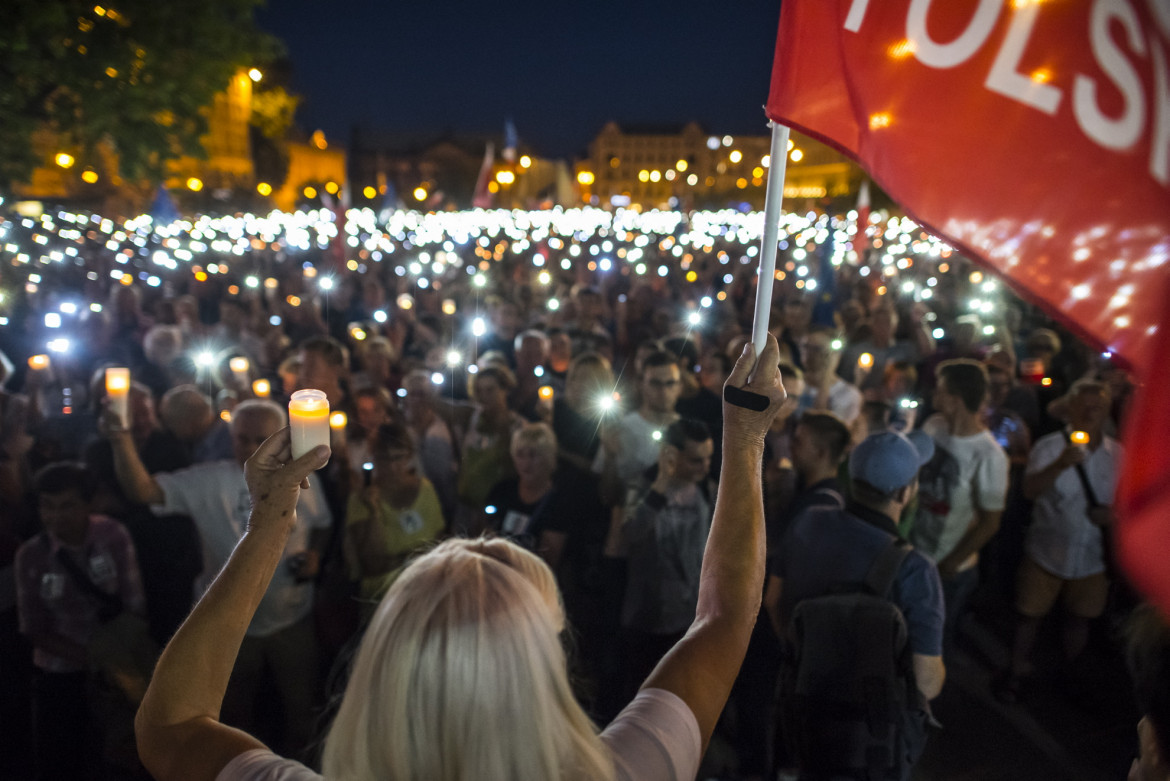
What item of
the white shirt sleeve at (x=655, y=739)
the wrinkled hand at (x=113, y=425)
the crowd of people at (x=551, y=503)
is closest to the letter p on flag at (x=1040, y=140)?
the white shirt sleeve at (x=655, y=739)

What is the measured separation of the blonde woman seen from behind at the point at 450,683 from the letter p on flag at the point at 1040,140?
794 mm

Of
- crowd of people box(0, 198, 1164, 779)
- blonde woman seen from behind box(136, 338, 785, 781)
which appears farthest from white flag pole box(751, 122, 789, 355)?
crowd of people box(0, 198, 1164, 779)

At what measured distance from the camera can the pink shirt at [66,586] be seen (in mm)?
3191

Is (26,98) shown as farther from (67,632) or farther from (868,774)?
(868,774)

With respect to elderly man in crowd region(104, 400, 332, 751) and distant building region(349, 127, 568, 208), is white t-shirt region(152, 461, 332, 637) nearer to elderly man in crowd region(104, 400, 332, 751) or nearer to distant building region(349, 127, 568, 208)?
elderly man in crowd region(104, 400, 332, 751)

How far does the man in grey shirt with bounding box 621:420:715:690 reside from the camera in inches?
139

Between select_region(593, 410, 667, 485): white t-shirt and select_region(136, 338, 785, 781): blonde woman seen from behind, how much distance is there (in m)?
2.97

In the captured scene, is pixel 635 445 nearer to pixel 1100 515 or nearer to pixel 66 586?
pixel 1100 515

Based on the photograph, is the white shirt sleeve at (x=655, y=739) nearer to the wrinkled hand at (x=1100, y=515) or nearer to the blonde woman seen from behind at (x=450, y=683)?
the blonde woman seen from behind at (x=450, y=683)

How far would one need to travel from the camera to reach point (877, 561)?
269cm

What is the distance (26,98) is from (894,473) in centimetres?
1577

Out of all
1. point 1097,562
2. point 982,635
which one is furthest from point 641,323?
point 1097,562

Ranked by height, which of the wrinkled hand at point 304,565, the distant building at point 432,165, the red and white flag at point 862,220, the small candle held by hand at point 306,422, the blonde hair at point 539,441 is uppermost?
the distant building at point 432,165

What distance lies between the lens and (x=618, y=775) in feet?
4.08
